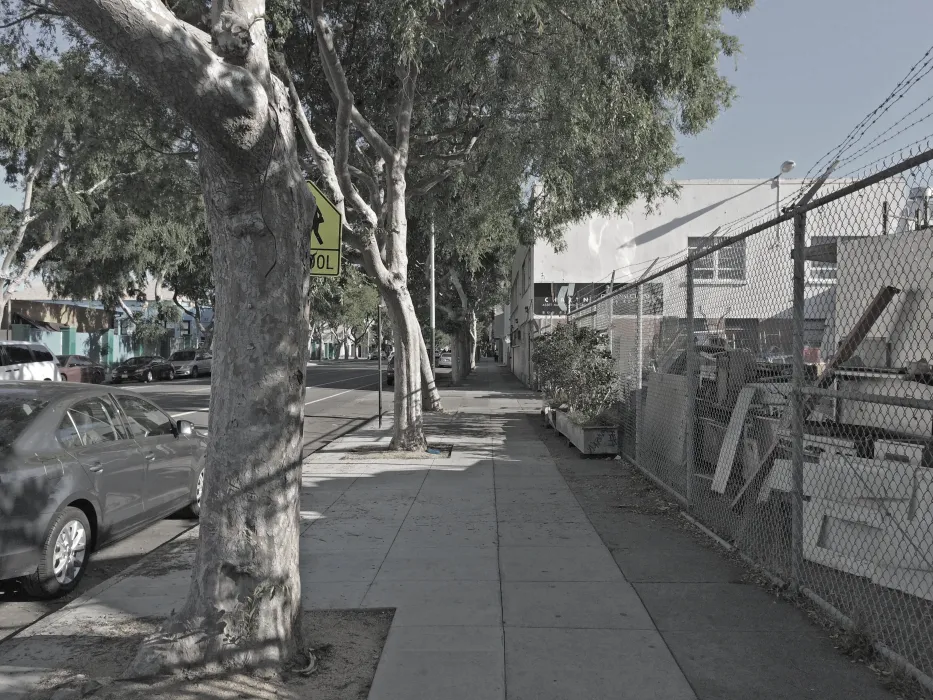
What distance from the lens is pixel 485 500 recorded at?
8.47 metres

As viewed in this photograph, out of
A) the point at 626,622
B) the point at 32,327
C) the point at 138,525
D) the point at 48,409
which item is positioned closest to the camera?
the point at 626,622

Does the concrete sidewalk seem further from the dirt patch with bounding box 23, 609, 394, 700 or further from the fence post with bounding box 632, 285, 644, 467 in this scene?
the fence post with bounding box 632, 285, 644, 467

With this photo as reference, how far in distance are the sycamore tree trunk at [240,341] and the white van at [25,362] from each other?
15879 mm

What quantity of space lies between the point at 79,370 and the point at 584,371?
23038mm

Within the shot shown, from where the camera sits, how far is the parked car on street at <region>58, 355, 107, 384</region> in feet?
92.0

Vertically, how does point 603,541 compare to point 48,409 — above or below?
below

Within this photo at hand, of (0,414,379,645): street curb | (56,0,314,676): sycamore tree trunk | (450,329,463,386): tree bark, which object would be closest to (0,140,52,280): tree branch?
(450,329,463,386): tree bark

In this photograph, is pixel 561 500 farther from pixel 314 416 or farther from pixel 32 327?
pixel 32 327

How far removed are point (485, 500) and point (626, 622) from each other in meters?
3.90

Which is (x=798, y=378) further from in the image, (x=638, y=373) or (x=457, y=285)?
(x=457, y=285)

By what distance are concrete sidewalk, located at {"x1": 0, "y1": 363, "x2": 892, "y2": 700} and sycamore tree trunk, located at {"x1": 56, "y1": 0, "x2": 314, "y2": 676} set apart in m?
0.75

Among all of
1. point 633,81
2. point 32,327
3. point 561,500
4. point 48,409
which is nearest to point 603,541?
point 561,500

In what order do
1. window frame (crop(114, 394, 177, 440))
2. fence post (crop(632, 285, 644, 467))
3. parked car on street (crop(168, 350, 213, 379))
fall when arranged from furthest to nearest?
parked car on street (crop(168, 350, 213, 379))
fence post (crop(632, 285, 644, 467))
window frame (crop(114, 394, 177, 440))

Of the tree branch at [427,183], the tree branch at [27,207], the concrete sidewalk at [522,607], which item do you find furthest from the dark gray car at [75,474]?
the tree branch at [27,207]
